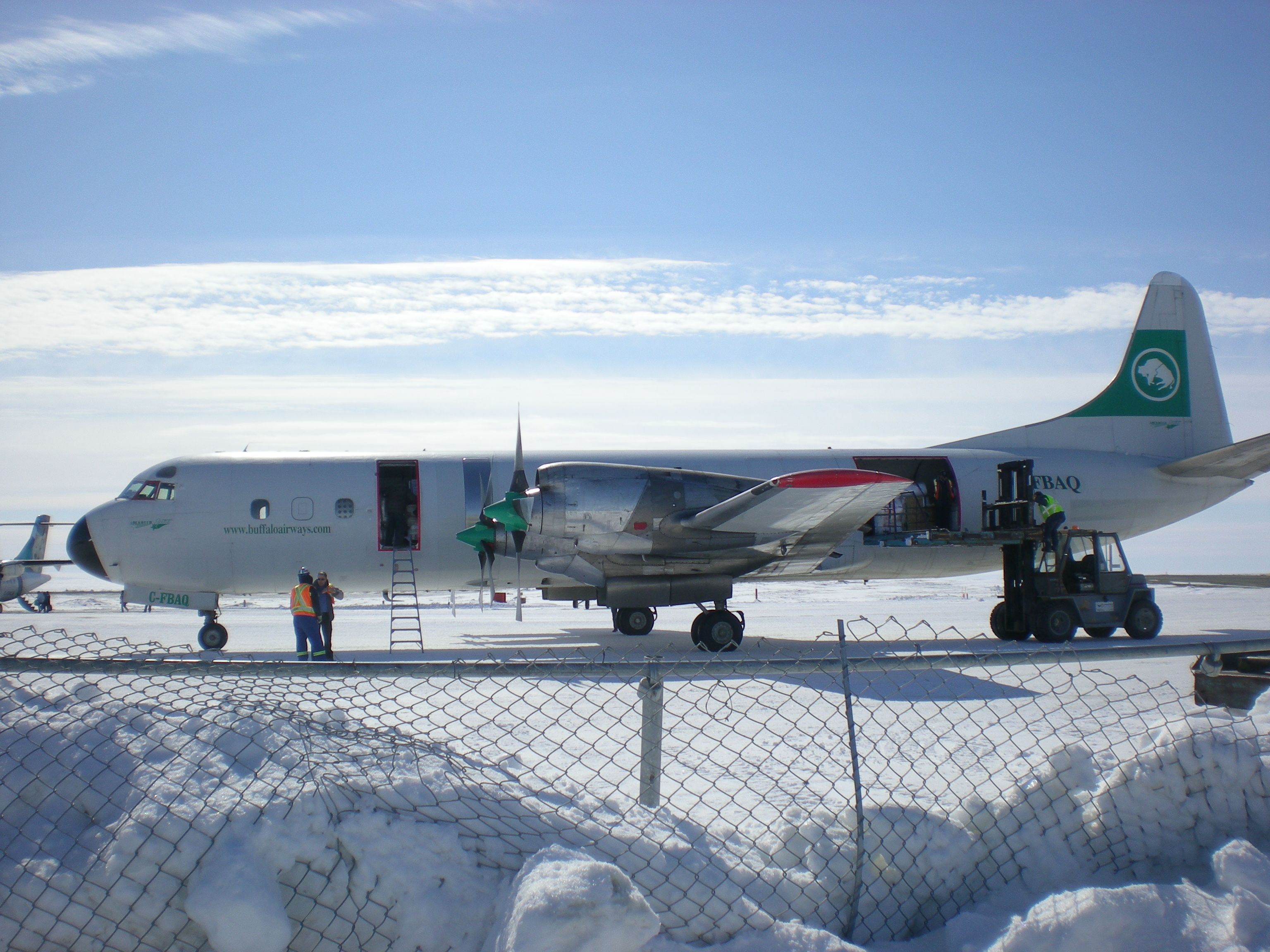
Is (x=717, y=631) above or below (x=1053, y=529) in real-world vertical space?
below

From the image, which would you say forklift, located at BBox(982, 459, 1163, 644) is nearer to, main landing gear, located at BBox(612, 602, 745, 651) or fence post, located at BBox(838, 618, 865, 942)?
main landing gear, located at BBox(612, 602, 745, 651)

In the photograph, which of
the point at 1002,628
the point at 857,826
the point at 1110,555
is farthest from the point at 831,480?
the point at 857,826

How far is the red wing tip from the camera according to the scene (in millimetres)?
11742

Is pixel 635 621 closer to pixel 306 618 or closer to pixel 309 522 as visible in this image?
pixel 306 618

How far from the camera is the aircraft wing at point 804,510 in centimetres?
1194

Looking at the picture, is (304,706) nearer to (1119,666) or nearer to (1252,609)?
(1119,666)

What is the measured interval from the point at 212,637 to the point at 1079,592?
15300 millimetres

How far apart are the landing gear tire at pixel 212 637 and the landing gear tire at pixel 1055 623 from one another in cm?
1421

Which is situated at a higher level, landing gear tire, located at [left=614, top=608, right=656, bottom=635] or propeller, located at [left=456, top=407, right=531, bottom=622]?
propeller, located at [left=456, top=407, right=531, bottom=622]

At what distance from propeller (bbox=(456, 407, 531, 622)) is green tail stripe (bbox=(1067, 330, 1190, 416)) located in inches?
518

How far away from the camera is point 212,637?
50.3 feet

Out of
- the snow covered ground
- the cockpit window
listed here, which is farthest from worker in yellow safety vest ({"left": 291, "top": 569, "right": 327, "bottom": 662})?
the snow covered ground

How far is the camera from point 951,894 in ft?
12.5

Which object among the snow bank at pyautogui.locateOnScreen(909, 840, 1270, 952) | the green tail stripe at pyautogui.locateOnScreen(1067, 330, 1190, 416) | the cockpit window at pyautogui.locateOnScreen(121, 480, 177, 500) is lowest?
the cockpit window at pyautogui.locateOnScreen(121, 480, 177, 500)
